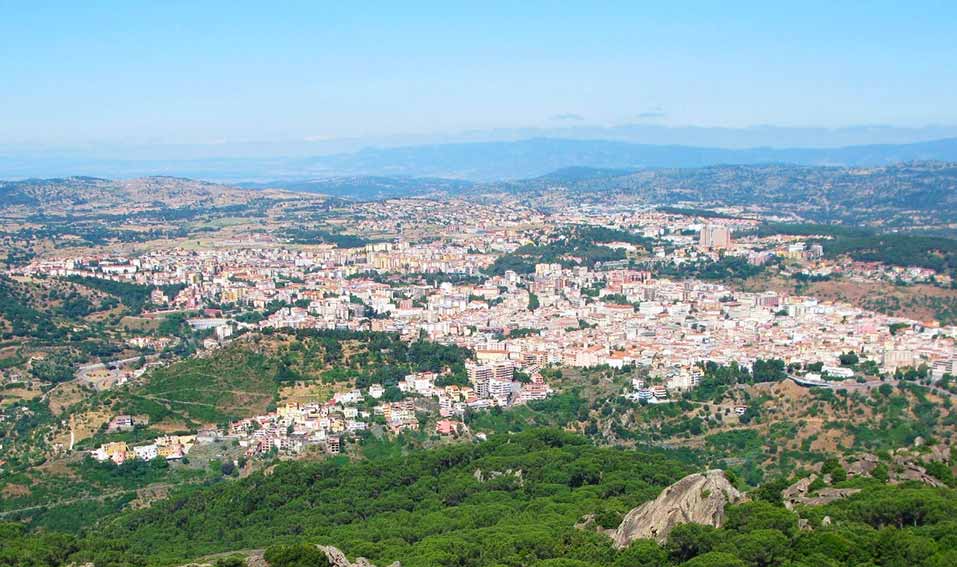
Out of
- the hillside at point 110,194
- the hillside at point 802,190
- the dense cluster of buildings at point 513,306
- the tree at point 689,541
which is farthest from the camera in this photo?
the hillside at point 110,194

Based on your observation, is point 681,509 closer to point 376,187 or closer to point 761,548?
point 761,548

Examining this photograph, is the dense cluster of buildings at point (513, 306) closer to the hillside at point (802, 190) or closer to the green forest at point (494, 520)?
the green forest at point (494, 520)

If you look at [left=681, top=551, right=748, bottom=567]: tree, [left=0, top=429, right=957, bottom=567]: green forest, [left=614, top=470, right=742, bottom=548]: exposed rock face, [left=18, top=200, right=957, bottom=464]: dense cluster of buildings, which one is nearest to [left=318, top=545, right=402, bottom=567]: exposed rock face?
[left=0, top=429, right=957, bottom=567]: green forest

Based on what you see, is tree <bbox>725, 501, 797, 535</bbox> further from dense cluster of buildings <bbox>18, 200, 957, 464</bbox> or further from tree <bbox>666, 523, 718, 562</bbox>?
dense cluster of buildings <bbox>18, 200, 957, 464</bbox>

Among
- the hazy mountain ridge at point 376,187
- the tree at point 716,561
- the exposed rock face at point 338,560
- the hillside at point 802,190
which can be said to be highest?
the tree at point 716,561

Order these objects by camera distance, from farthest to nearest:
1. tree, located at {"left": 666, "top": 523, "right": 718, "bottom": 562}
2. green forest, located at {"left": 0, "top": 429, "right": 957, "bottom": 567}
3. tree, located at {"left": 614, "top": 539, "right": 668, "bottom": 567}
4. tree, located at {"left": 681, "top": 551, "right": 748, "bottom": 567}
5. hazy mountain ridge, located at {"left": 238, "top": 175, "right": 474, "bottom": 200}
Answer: hazy mountain ridge, located at {"left": 238, "top": 175, "right": 474, "bottom": 200} < tree, located at {"left": 666, "top": 523, "right": 718, "bottom": 562} < tree, located at {"left": 614, "top": 539, "right": 668, "bottom": 567} < green forest, located at {"left": 0, "top": 429, "right": 957, "bottom": 567} < tree, located at {"left": 681, "top": 551, "right": 748, "bottom": 567}

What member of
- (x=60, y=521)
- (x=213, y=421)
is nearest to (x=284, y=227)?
(x=213, y=421)

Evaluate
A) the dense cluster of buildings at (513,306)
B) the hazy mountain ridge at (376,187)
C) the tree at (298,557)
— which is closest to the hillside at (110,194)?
the hazy mountain ridge at (376,187)

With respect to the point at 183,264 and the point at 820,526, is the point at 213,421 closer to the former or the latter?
the point at 820,526
